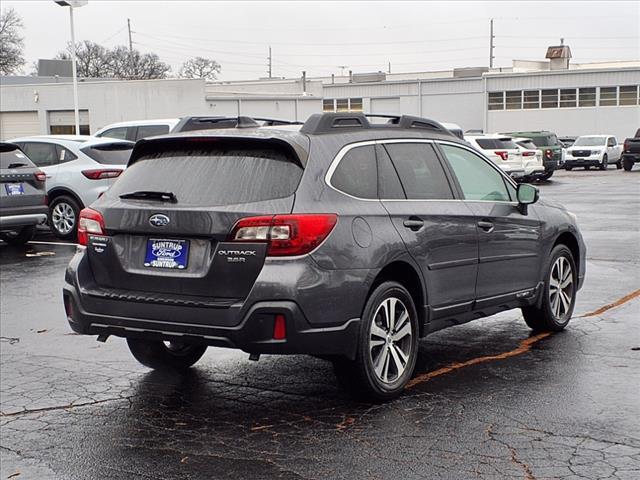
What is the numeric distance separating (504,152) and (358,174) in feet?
87.9

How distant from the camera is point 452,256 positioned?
21.1 ft

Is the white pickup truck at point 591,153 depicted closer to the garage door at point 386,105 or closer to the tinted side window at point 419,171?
the garage door at point 386,105

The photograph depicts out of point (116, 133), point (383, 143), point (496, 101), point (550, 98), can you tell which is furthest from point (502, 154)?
point (496, 101)

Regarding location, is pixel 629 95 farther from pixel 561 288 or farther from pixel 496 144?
pixel 561 288

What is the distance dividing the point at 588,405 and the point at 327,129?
7.78ft

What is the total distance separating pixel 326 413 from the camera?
562 cm

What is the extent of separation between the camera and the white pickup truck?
41.9 m

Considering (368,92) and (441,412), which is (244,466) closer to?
(441,412)

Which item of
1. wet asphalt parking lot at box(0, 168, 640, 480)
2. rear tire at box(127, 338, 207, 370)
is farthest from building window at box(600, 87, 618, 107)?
rear tire at box(127, 338, 207, 370)

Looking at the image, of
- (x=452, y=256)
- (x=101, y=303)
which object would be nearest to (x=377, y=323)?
(x=452, y=256)

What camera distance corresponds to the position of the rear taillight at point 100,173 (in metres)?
15.7

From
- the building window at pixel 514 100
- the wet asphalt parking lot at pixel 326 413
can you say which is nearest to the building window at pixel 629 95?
the building window at pixel 514 100

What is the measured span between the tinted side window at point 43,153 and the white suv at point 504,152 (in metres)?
18.2

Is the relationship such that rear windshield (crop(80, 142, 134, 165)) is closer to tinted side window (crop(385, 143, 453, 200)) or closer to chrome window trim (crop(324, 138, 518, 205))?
chrome window trim (crop(324, 138, 518, 205))
